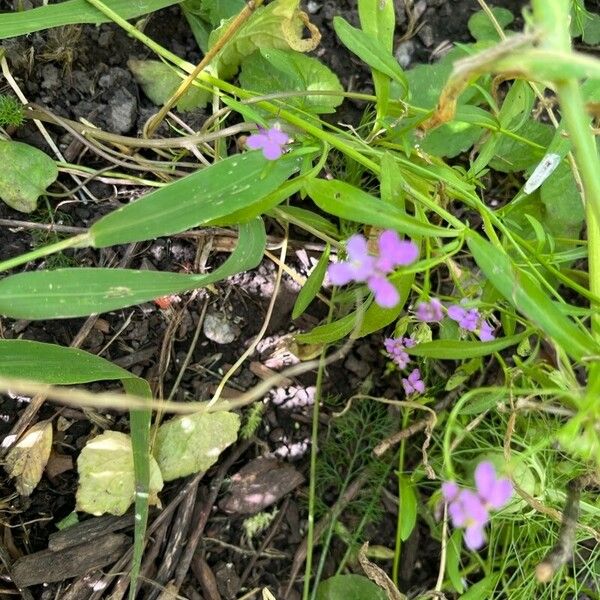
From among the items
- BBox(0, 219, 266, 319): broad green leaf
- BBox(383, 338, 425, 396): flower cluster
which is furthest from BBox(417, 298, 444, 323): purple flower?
BBox(0, 219, 266, 319): broad green leaf

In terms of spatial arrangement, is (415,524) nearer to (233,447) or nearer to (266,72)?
(233,447)

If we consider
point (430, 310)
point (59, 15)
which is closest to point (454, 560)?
point (430, 310)

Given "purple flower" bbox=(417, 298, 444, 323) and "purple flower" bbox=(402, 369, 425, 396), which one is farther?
"purple flower" bbox=(402, 369, 425, 396)

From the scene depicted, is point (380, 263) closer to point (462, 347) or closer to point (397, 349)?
point (462, 347)

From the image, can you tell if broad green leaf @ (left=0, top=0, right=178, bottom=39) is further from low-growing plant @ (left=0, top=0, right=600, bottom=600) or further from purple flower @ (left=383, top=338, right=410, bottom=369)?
purple flower @ (left=383, top=338, right=410, bottom=369)

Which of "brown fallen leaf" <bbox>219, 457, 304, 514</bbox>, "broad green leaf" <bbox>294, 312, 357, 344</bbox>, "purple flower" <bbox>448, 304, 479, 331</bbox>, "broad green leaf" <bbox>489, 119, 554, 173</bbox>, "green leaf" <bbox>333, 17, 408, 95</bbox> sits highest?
"green leaf" <bbox>333, 17, 408, 95</bbox>

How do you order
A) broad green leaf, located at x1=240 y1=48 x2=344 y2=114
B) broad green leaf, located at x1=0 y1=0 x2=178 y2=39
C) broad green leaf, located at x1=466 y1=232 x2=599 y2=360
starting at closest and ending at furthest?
1. broad green leaf, located at x1=466 y1=232 x2=599 y2=360
2. broad green leaf, located at x1=0 y1=0 x2=178 y2=39
3. broad green leaf, located at x1=240 y1=48 x2=344 y2=114

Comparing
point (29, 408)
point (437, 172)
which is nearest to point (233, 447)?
point (29, 408)
